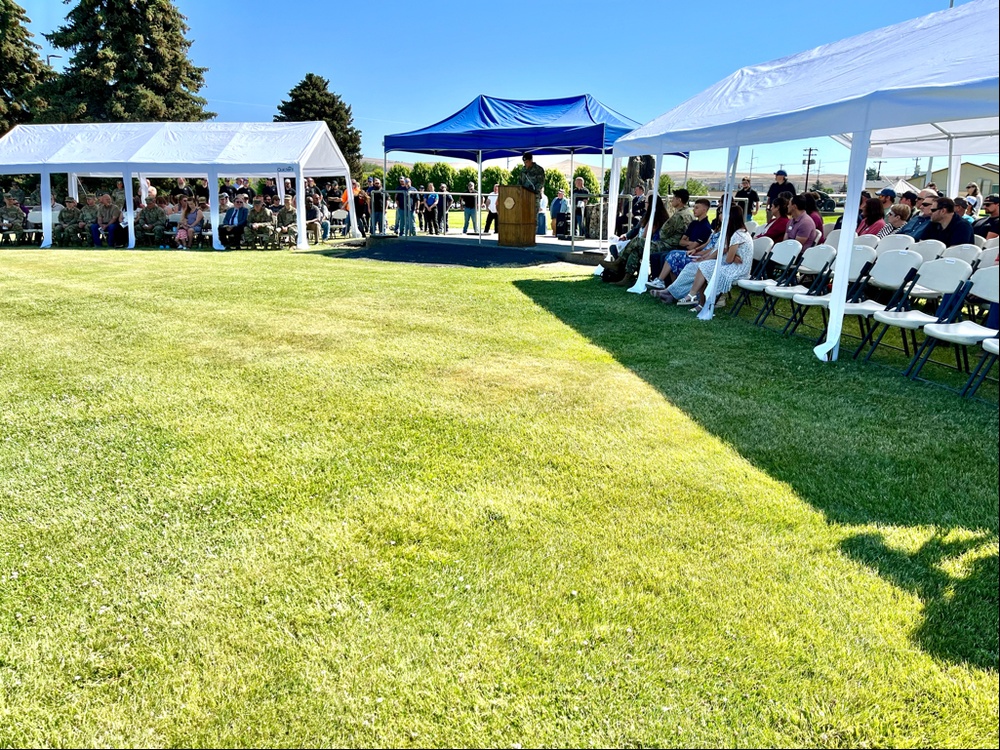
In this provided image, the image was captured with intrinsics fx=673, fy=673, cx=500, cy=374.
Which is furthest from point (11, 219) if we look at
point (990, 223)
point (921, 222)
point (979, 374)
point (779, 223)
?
point (990, 223)

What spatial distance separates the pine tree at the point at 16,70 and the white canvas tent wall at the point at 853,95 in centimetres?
3585

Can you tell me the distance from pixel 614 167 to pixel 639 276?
307cm

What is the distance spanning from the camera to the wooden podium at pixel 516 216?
50.0 feet

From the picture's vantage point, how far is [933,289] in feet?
18.7

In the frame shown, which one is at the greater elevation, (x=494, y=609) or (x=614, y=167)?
(x=614, y=167)

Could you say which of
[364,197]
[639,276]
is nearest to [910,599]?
[639,276]

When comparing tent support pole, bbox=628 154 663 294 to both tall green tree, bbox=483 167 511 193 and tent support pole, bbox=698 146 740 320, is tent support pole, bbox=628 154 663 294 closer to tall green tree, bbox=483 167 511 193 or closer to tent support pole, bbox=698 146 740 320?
tent support pole, bbox=698 146 740 320

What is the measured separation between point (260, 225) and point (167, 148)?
3.07 m

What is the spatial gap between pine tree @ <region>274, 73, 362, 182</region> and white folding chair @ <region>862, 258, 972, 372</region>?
40.4 metres

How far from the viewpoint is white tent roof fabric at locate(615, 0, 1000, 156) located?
4.32 meters

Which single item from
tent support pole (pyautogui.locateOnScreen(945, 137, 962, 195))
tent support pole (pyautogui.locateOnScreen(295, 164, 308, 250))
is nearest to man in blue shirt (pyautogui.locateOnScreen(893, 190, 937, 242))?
tent support pole (pyautogui.locateOnScreen(945, 137, 962, 195))

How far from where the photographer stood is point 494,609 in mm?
2529

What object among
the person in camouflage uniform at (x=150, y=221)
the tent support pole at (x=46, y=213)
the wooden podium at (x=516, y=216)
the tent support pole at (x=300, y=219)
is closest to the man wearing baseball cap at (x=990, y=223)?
the wooden podium at (x=516, y=216)

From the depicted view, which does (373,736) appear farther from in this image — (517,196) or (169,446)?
(517,196)
